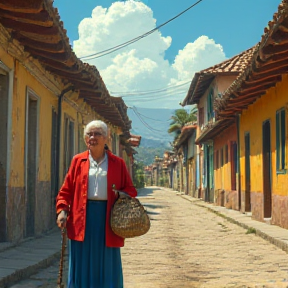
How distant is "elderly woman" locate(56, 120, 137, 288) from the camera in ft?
15.2

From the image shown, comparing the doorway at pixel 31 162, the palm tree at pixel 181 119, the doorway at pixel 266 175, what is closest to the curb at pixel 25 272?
the doorway at pixel 31 162

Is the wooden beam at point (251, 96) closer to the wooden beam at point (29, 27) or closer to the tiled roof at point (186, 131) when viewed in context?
the wooden beam at point (29, 27)

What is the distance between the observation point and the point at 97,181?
475 cm

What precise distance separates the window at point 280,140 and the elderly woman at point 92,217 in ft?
24.6

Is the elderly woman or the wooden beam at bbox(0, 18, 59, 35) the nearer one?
the elderly woman

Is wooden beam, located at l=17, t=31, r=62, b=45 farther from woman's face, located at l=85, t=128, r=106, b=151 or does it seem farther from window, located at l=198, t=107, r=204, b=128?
window, located at l=198, t=107, r=204, b=128

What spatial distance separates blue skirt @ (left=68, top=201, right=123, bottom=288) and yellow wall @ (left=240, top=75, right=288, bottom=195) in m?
7.48

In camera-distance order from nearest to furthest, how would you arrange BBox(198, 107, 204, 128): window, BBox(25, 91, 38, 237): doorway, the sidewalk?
1. the sidewalk
2. BBox(25, 91, 38, 237): doorway
3. BBox(198, 107, 204, 128): window

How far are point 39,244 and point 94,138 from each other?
494cm

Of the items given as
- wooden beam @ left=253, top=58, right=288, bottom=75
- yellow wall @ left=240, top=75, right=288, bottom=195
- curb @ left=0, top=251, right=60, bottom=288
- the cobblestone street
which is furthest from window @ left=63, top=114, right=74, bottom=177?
curb @ left=0, top=251, right=60, bottom=288

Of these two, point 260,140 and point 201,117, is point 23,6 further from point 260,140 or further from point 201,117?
point 201,117

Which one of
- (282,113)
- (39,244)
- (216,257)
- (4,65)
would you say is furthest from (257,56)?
(39,244)

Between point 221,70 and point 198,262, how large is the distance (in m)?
16.2

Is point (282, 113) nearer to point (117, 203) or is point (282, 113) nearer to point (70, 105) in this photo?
point (70, 105)
